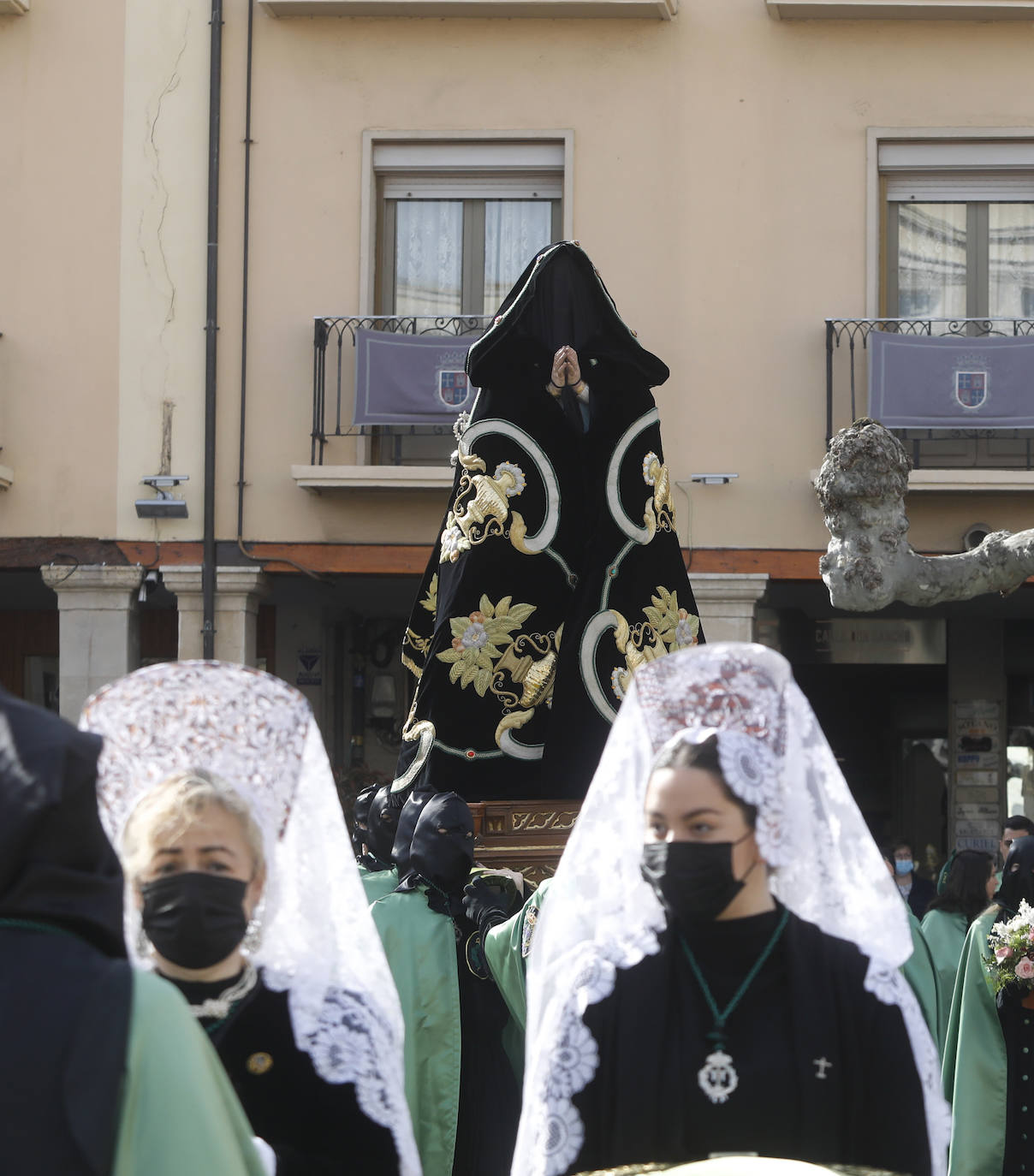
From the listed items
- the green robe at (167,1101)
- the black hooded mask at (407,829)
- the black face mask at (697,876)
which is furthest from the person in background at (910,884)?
the green robe at (167,1101)

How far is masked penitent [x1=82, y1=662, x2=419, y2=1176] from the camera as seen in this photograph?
7.98 feet

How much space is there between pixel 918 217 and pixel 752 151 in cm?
125

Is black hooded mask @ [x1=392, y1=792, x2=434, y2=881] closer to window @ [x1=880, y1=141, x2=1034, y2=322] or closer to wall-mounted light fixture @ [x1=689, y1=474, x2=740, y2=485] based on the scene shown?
wall-mounted light fixture @ [x1=689, y1=474, x2=740, y2=485]

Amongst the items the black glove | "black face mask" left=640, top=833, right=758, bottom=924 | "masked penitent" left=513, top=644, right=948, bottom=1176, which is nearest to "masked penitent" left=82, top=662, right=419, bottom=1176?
"masked penitent" left=513, top=644, right=948, bottom=1176

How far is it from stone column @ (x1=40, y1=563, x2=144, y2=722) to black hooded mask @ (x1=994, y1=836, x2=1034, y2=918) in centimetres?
772

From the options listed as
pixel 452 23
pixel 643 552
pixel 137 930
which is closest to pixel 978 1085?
pixel 643 552

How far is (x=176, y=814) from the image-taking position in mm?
2439

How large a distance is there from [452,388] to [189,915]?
9.49 metres

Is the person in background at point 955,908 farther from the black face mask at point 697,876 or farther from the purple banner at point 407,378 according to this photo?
the purple banner at point 407,378

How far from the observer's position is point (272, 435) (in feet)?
39.0

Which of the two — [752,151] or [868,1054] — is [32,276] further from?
[868,1054]

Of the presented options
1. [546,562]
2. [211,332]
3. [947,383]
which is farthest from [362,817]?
[947,383]

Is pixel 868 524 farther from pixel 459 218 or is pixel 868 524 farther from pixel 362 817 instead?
pixel 459 218

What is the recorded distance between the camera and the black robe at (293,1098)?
8.22 ft
